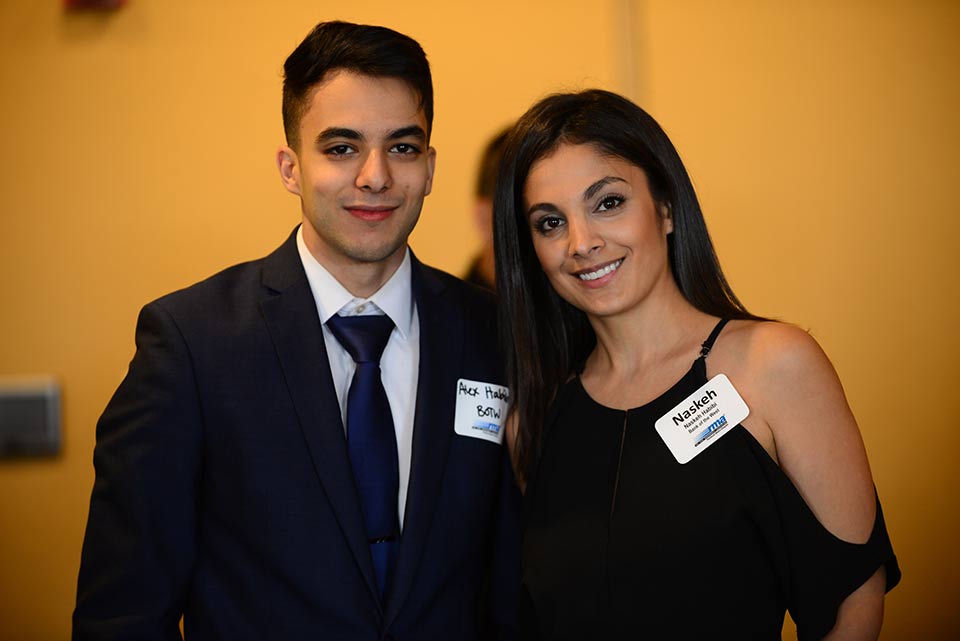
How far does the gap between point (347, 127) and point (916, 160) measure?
2499 millimetres

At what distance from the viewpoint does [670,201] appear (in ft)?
6.72

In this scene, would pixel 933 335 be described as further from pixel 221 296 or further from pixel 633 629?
pixel 221 296

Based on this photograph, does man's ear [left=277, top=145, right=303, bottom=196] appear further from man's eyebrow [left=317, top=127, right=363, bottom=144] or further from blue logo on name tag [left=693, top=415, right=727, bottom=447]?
blue logo on name tag [left=693, top=415, right=727, bottom=447]

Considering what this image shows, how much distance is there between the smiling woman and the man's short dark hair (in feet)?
0.86

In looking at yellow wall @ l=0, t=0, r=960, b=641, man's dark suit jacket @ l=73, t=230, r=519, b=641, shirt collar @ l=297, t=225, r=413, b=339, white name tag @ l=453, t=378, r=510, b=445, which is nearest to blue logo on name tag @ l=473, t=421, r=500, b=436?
white name tag @ l=453, t=378, r=510, b=445

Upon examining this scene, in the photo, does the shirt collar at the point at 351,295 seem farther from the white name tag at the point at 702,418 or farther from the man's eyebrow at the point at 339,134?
the white name tag at the point at 702,418

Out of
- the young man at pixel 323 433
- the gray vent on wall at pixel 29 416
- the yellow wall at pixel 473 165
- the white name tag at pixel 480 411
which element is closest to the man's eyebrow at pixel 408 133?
the young man at pixel 323 433

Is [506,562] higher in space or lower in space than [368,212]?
lower

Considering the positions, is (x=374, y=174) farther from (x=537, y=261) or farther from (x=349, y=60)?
(x=537, y=261)

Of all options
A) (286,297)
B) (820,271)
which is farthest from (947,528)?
(286,297)

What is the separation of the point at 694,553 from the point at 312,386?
0.78m

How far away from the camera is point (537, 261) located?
2240 millimetres

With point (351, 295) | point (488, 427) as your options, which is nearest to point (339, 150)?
point (351, 295)

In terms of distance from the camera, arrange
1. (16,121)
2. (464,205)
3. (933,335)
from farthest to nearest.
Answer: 1. (933,335)
2. (464,205)
3. (16,121)
